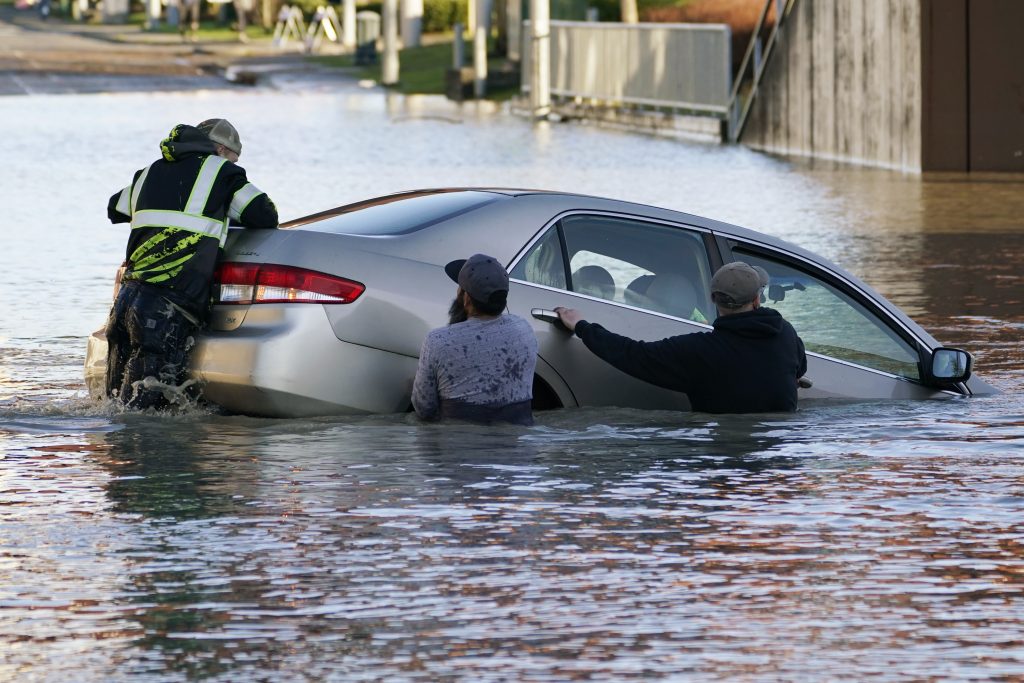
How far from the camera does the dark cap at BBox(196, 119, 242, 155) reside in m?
8.88

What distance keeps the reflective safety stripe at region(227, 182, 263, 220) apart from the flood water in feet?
2.70

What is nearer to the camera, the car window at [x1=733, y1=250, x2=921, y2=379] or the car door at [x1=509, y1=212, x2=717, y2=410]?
the car door at [x1=509, y1=212, x2=717, y2=410]

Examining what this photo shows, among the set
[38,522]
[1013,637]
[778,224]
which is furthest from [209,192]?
[778,224]

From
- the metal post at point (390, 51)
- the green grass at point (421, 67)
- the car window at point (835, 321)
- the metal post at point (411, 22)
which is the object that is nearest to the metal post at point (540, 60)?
the green grass at point (421, 67)

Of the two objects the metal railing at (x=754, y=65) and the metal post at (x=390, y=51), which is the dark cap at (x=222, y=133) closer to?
the metal railing at (x=754, y=65)

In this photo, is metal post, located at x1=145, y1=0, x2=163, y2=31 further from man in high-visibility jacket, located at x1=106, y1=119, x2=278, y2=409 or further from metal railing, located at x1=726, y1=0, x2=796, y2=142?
man in high-visibility jacket, located at x1=106, y1=119, x2=278, y2=409

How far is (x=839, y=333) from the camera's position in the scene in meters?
9.48

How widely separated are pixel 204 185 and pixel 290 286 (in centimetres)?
79

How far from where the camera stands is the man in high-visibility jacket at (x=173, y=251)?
27.5 ft

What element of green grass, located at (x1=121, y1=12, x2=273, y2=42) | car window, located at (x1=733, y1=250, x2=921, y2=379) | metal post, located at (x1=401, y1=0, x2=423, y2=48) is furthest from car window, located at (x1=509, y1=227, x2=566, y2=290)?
green grass, located at (x1=121, y1=12, x2=273, y2=42)

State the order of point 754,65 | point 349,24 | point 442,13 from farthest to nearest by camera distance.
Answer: point 442,13, point 349,24, point 754,65

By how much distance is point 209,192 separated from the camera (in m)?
8.61

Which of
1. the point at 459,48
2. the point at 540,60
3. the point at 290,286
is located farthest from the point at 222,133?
the point at 459,48

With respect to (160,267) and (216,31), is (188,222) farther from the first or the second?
(216,31)
